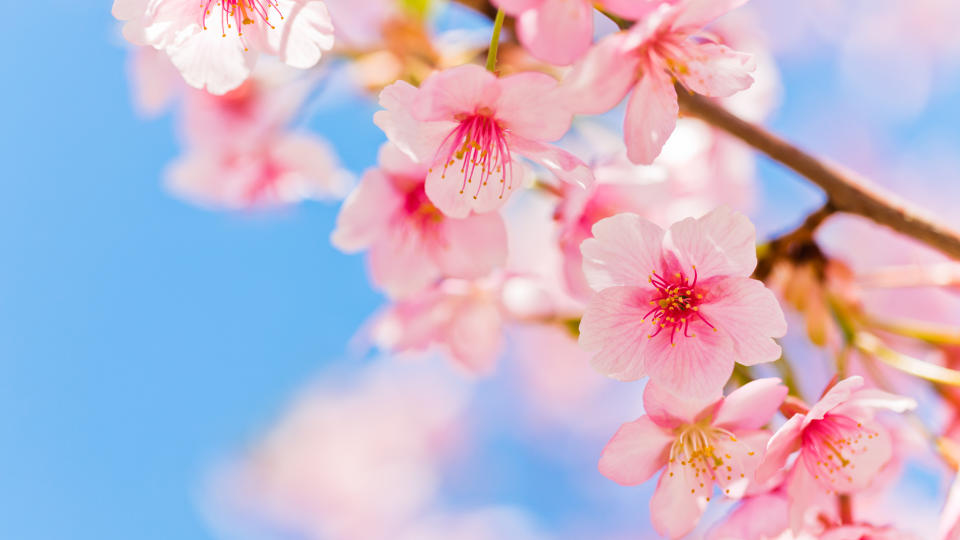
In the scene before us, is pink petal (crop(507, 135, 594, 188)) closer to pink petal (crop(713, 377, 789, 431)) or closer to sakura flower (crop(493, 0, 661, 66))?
sakura flower (crop(493, 0, 661, 66))

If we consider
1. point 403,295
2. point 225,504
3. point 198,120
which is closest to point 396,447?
point 225,504

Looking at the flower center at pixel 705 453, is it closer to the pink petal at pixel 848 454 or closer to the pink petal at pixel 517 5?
the pink petal at pixel 848 454

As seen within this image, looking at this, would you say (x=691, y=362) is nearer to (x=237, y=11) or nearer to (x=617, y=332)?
(x=617, y=332)

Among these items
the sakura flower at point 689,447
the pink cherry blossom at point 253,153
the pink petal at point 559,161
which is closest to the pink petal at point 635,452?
the sakura flower at point 689,447

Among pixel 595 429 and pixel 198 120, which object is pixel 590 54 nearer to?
pixel 198 120

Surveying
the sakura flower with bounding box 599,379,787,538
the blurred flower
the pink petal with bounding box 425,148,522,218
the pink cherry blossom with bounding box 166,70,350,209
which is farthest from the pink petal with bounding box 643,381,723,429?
the blurred flower
